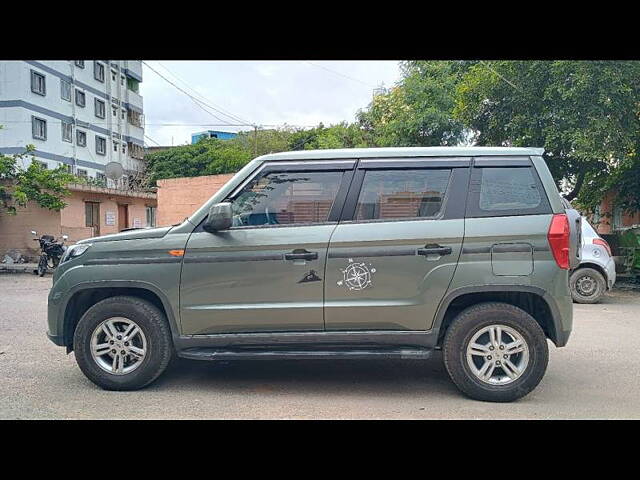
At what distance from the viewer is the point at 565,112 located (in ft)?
34.7

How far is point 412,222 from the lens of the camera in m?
4.57

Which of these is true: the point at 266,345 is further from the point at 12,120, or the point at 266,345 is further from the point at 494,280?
the point at 12,120

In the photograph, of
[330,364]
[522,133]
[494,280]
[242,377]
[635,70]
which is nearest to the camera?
[494,280]

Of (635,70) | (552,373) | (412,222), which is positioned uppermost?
(635,70)

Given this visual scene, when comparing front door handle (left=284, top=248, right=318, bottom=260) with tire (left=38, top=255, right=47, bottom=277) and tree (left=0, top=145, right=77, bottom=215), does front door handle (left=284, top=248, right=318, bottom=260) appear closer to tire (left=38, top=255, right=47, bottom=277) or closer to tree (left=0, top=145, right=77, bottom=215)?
tire (left=38, top=255, right=47, bottom=277)

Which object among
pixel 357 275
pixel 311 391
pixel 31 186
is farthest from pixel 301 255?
pixel 31 186

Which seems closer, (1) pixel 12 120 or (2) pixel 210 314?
(2) pixel 210 314

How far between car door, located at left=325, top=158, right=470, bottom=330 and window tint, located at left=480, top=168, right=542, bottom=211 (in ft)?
0.69

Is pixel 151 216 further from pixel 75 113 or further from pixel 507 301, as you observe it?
pixel 507 301

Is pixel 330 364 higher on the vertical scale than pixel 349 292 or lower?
lower

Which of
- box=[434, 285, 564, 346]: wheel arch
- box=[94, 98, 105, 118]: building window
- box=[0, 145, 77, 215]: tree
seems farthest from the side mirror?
box=[94, 98, 105, 118]: building window

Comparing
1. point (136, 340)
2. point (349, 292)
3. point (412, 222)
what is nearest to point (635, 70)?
point (412, 222)

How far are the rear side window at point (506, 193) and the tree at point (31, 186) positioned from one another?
14.6m
